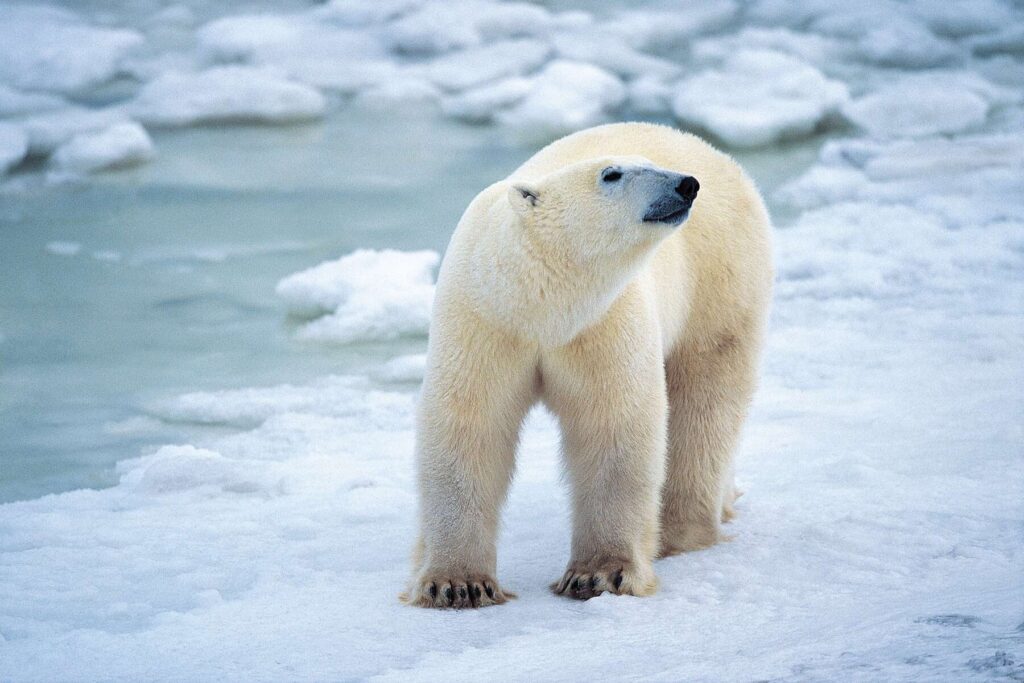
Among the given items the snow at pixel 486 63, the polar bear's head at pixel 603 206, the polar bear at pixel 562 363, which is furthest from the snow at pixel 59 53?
the polar bear's head at pixel 603 206

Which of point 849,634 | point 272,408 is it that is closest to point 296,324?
point 272,408

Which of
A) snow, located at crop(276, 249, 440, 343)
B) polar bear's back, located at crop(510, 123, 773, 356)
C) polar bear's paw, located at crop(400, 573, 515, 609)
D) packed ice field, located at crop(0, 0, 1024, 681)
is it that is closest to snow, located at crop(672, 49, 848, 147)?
packed ice field, located at crop(0, 0, 1024, 681)

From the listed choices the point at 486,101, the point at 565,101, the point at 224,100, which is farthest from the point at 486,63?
the point at 224,100

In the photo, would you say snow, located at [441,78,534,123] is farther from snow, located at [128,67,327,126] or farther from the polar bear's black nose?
the polar bear's black nose

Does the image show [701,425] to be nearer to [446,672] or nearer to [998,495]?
[998,495]

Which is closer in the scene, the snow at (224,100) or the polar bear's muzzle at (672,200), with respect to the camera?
the polar bear's muzzle at (672,200)

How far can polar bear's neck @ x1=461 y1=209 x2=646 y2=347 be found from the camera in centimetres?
298

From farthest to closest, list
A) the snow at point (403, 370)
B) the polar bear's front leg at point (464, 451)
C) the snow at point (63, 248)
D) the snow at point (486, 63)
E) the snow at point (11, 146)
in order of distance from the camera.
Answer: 1. the snow at point (486, 63)
2. the snow at point (11, 146)
3. the snow at point (63, 248)
4. the snow at point (403, 370)
5. the polar bear's front leg at point (464, 451)

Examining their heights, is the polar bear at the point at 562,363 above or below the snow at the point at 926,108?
below

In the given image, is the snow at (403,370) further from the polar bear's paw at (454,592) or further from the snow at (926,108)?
the snow at (926,108)

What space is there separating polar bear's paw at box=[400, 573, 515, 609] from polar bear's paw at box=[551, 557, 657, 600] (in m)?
0.18

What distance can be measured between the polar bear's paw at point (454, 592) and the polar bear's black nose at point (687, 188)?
1026 mm

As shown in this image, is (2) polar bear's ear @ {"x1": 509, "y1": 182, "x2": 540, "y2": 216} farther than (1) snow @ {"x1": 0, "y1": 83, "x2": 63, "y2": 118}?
No

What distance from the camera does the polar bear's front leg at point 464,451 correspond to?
10.2 feet
